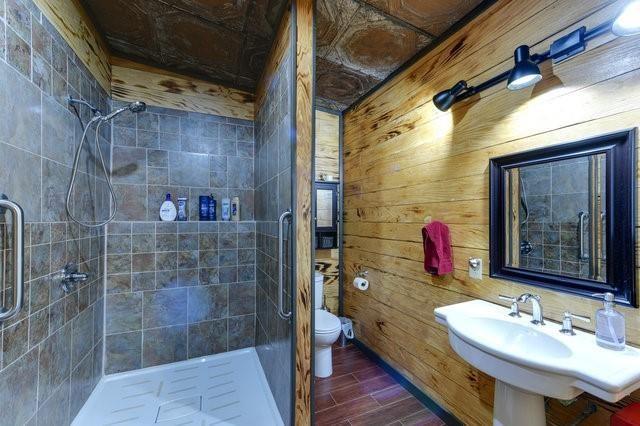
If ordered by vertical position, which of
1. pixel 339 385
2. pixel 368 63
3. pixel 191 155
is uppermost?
pixel 368 63

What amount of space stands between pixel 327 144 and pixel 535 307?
216 cm

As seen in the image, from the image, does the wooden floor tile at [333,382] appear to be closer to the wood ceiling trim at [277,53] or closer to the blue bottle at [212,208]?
the blue bottle at [212,208]

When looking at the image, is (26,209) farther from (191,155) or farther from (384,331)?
(384,331)

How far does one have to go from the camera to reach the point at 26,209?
1.16 meters

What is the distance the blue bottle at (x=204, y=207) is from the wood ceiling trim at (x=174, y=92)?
30.5 inches

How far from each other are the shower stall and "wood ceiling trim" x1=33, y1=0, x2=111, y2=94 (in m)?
0.06

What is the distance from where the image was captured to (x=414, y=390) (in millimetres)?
1872

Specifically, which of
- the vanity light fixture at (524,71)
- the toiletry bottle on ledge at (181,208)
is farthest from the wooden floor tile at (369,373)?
the vanity light fixture at (524,71)

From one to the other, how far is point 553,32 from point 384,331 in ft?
6.96

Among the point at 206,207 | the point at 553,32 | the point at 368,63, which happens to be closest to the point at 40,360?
the point at 206,207

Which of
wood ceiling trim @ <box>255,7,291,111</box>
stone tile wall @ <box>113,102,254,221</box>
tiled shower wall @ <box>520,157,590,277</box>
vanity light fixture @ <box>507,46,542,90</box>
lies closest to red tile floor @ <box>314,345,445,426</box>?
tiled shower wall @ <box>520,157,590,277</box>

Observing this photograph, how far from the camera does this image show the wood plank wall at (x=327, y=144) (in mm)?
2750

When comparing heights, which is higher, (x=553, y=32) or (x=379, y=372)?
(x=553, y=32)

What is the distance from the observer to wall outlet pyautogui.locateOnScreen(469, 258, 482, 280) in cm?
150
